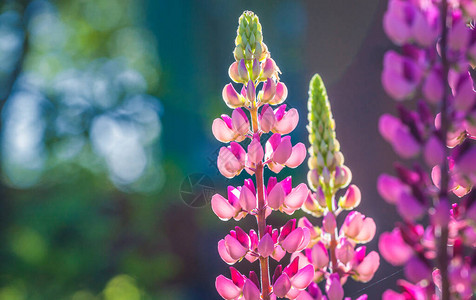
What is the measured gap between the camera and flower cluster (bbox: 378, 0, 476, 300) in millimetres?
219

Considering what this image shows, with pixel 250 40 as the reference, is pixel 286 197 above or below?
below

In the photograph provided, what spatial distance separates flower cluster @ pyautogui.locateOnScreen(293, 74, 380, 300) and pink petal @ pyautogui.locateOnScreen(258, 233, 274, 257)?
0.03m

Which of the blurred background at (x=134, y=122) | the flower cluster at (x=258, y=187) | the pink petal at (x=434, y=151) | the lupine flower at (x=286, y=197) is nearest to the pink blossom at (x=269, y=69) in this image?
the flower cluster at (x=258, y=187)

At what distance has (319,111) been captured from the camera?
1.28 ft

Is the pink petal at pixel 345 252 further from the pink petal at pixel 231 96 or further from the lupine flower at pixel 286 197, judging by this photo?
the pink petal at pixel 231 96

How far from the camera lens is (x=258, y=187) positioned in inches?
14.8

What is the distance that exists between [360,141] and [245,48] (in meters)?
1.77

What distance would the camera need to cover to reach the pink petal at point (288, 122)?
383 millimetres

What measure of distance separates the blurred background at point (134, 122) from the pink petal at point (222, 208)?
1677 millimetres

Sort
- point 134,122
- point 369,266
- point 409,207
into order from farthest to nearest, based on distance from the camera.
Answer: point 134,122
point 369,266
point 409,207

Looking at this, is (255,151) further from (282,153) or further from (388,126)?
(388,126)

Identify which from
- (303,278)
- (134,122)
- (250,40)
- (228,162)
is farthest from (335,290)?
(134,122)

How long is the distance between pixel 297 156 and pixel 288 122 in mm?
30

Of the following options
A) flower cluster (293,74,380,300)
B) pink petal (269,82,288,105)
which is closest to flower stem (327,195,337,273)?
flower cluster (293,74,380,300)
